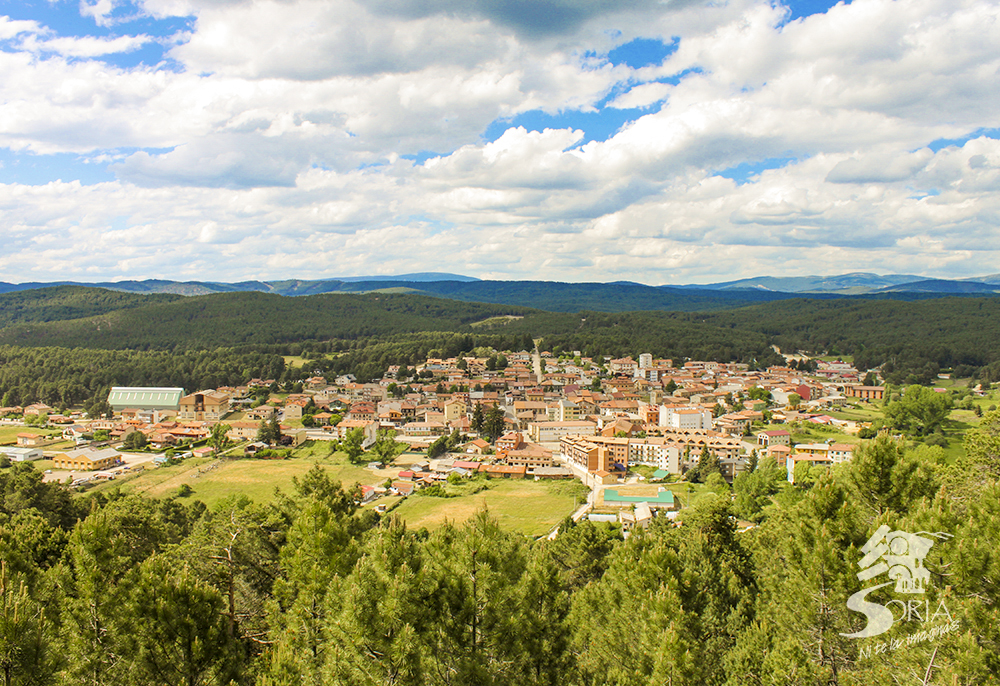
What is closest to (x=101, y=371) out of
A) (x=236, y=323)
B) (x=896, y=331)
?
(x=236, y=323)

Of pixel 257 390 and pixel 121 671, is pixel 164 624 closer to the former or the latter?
pixel 121 671

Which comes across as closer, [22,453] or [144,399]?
[22,453]

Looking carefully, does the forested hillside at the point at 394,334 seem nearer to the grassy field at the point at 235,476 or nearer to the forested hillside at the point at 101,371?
the forested hillside at the point at 101,371

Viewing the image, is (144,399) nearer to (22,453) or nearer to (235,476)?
(22,453)

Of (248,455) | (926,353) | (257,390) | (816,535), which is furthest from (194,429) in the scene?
(926,353)

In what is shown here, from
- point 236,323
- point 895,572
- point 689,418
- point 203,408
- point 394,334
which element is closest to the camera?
point 895,572

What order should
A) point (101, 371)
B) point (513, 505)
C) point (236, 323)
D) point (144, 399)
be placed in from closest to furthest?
point (513, 505) < point (144, 399) < point (101, 371) < point (236, 323)
